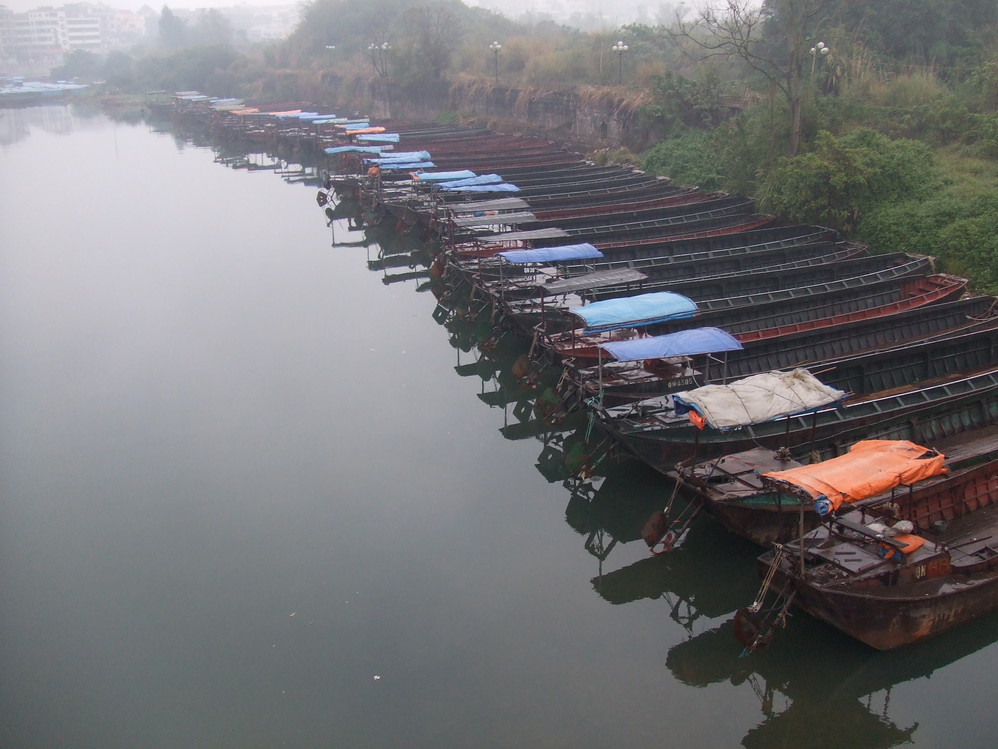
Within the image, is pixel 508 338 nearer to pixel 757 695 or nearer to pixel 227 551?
pixel 227 551

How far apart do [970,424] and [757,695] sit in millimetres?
5454

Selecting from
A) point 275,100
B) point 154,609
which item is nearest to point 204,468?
point 154,609

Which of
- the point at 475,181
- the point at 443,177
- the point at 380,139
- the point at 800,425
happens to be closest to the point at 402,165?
the point at 443,177

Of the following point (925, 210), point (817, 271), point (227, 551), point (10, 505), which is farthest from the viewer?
point (925, 210)

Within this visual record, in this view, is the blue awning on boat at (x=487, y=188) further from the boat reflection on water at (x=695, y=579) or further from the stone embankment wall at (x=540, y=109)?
the boat reflection on water at (x=695, y=579)

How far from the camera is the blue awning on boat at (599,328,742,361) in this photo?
37.0ft

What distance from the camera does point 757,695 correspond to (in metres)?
8.18

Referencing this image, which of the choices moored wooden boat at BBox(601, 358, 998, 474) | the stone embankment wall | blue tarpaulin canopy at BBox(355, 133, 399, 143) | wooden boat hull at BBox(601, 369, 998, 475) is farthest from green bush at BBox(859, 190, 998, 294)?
blue tarpaulin canopy at BBox(355, 133, 399, 143)

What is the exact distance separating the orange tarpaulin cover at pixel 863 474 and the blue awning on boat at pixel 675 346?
310cm

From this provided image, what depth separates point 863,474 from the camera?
801 cm

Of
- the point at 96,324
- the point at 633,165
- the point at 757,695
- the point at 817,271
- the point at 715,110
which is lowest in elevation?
the point at 757,695

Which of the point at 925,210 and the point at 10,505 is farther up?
the point at 925,210

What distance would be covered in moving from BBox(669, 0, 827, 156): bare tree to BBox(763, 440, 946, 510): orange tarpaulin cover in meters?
15.2

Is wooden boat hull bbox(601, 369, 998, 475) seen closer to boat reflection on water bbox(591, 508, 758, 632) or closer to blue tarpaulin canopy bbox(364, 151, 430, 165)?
boat reflection on water bbox(591, 508, 758, 632)
